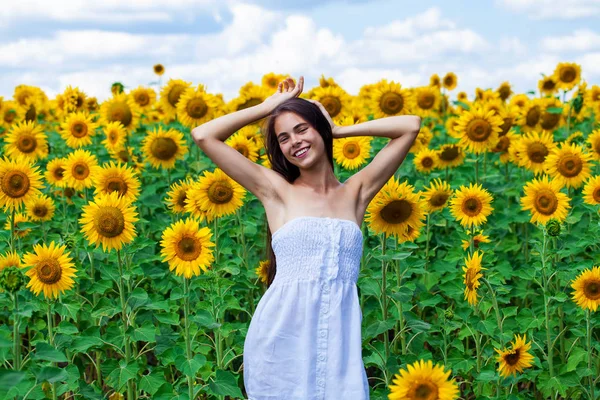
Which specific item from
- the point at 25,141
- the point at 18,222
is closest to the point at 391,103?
the point at 25,141

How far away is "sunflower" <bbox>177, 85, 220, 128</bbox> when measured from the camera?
7293 millimetres

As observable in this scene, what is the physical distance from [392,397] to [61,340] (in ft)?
6.79

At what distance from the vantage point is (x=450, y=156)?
22.9ft

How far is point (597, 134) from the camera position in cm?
654

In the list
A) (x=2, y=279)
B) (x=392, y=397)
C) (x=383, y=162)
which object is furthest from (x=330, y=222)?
(x=2, y=279)

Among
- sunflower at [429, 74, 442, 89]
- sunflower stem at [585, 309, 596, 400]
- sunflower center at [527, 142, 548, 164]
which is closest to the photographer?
sunflower stem at [585, 309, 596, 400]

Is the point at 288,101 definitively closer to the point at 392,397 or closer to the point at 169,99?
the point at 392,397

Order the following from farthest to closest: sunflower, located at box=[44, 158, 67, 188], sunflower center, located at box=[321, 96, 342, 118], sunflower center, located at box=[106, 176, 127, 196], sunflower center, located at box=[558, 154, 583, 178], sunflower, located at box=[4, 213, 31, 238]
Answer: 1. sunflower center, located at box=[321, 96, 342, 118]
2. sunflower, located at box=[44, 158, 67, 188]
3. sunflower center, located at box=[558, 154, 583, 178]
4. sunflower, located at box=[4, 213, 31, 238]
5. sunflower center, located at box=[106, 176, 127, 196]

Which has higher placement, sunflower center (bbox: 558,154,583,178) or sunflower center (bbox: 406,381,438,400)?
sunflower center (bbox: 558,154,583,178)

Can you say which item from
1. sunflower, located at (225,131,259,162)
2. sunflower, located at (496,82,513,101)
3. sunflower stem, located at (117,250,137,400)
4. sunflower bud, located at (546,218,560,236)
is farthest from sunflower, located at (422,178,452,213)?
sunflower, located at (496,82,513,101)

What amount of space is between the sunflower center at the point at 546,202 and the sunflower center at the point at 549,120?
10.2 feet

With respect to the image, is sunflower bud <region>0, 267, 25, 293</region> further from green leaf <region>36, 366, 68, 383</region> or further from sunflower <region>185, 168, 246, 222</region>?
sunflower <region>185, 168, 246, 222</region>

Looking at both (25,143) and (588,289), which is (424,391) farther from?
(25,143)

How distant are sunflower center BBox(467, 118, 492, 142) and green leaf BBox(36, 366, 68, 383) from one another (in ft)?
12.5
